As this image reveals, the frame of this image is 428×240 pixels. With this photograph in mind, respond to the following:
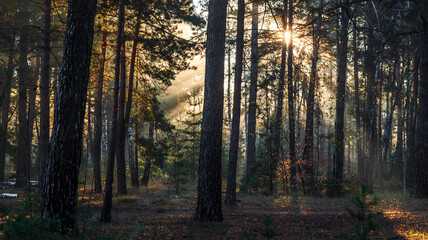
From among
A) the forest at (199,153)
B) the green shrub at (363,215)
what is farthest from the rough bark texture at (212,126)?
the green shrub at (363,215)

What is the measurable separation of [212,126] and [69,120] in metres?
3.38

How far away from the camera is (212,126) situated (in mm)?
7820

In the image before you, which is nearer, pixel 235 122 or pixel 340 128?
pixel 235 122

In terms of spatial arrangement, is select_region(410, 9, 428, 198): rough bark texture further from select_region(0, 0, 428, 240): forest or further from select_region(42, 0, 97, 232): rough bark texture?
select_region(42, 0, 97, 232): rough bark texture

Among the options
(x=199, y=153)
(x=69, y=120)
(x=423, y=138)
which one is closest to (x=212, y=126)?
(x=199, y=153)

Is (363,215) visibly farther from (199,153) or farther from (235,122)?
(235,122)

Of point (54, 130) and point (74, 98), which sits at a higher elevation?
point (74, 98)

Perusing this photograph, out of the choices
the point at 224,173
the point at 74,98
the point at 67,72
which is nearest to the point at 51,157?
the point at 74,98

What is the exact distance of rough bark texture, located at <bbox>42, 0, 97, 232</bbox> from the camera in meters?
5.39

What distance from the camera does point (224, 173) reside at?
1061 inches

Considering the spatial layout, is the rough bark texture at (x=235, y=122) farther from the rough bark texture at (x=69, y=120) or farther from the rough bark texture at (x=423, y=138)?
the rough bark texture at (x=423, y=138)

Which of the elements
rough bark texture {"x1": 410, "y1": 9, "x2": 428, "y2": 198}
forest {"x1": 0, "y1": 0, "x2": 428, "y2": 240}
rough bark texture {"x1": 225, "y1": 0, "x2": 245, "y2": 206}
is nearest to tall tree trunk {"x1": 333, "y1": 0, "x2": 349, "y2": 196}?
forest {"x1": 0, "y1": 0, "x2": 428, "y2": 240}

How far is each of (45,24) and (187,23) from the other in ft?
24.3

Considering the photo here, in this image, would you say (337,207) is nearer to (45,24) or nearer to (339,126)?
(339,126)
